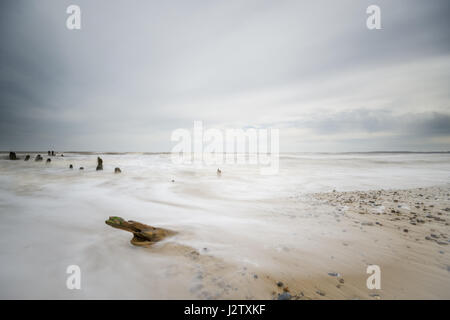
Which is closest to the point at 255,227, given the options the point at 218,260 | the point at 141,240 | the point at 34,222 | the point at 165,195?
the point at 218,260

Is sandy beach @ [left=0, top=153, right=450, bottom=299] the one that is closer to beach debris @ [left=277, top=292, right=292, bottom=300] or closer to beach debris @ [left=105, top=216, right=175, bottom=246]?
beach debris @ [left=277, top=292, right=292, bottom=300]

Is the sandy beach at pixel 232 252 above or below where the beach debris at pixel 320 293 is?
above

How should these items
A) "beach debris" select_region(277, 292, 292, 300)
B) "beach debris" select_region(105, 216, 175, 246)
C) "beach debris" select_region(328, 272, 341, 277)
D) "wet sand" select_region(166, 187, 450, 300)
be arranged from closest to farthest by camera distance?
1. "beach debris" select_region(277, 292, 292, 300)
2. "wet sand" select_region(166, 187, 450, 300)
3. "beach debris" select_region(328, 272, 341, 277)
4. "beach debris" select_region(105, 216, 175, 246)

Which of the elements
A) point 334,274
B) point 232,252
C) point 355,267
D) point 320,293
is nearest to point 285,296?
point 320,293

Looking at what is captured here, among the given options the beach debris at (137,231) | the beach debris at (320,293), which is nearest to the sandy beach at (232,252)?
the beach debris at (320,293)

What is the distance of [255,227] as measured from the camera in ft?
14.8

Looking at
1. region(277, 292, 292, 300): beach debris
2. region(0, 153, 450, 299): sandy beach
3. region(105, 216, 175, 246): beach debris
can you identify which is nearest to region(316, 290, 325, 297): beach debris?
region(0, 153, 450, 299): sandy beach

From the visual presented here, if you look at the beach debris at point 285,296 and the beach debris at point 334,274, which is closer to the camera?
the beach debris at point 285,296

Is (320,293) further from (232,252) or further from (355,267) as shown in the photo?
(232,252)

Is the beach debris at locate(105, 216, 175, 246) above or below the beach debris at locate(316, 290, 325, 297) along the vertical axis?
above

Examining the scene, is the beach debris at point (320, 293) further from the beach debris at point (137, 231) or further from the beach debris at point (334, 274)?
the beach debris at point (137, 231)

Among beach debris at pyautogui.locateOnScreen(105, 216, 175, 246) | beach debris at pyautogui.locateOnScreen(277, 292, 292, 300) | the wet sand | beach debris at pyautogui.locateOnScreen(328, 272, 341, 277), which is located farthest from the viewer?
beach debris at pyautogui.locateOnScreen(105, 216, 175, 246)

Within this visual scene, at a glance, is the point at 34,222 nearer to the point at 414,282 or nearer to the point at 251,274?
the point at 251,274

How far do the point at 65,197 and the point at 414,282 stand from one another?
10209 mm
